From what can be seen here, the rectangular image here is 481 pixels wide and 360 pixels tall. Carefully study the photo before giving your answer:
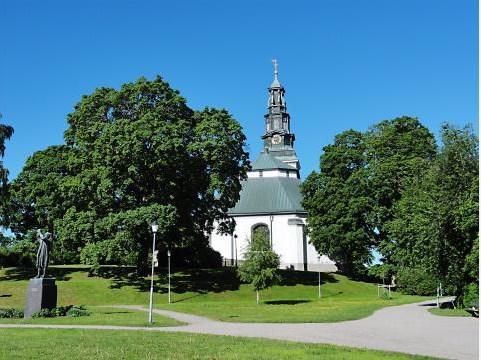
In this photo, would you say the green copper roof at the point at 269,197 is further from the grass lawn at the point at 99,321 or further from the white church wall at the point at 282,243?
the grass lawn at the point at 99,321

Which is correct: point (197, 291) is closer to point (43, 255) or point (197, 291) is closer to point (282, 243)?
point (43, 255)

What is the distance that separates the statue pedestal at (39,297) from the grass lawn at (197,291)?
7.04 m

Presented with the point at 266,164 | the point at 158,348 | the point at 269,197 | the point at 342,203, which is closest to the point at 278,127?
the point at 266,164

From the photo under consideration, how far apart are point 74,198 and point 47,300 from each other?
52.8ft

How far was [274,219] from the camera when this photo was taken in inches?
2694

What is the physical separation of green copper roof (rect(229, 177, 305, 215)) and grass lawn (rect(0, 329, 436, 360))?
52.8m

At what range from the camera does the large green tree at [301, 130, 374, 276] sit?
48.4 meters

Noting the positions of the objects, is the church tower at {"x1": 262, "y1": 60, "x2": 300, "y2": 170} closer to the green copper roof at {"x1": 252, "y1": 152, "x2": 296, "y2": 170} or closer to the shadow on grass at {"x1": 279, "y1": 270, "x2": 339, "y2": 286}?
the green copper roof at {"x1": 252, "y1": 152, "x2": 296, "y2": 170}

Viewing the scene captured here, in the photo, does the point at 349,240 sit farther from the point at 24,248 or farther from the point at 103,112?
the point at 24,248

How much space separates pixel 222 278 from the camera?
4362 centimetres

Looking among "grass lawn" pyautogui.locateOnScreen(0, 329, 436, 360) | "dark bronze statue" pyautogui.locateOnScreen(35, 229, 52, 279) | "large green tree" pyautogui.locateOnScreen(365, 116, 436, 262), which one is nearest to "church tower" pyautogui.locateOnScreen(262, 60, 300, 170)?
"large green tree" pyautogui.locateOnScreen(365, 116, 436, 262)

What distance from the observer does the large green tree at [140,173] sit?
36375 mm

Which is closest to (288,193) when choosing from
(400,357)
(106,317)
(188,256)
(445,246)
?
(188,256)

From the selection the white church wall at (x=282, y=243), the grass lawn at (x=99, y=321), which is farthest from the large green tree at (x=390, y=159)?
the grass lawn at (x=99, y=321)
